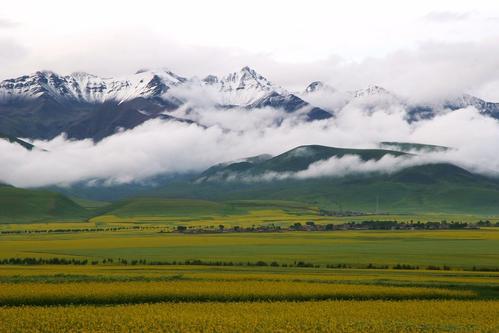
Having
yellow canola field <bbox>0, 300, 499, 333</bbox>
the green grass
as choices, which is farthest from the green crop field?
the green grass

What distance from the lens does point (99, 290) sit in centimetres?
6191

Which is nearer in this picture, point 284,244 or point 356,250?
point 356,250

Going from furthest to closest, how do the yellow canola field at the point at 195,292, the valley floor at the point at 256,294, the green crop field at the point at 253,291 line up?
1. the yellow canola field at the point at 195,292
2. the green crop field at the point at 253,291
3. the valley floor at the point at 256,294

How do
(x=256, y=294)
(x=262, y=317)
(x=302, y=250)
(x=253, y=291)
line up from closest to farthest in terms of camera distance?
(x=262, y=317) → (x=256, y=294) → (x=253, y=291) → (x=302, y=250)

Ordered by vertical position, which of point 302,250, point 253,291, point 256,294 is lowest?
point 302,250

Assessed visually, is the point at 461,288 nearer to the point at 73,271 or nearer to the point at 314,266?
the point at 314,266

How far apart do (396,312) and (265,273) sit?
32.2 meters

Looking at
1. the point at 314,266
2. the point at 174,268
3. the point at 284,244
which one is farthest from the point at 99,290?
the point at 284,244

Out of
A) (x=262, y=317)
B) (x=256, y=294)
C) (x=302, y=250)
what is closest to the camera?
(x=262, y=317)

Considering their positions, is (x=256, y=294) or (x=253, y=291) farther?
(x=253, y=291)

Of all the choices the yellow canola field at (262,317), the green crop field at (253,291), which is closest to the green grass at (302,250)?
the green crop field at (253,291)

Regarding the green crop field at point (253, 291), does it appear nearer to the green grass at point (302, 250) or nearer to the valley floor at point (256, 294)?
the valley floor at point (256, 294)

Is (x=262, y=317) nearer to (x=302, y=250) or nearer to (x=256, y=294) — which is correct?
(x=256, y=294)

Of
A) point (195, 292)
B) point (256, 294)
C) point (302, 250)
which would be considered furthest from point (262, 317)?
point (302, 250)
